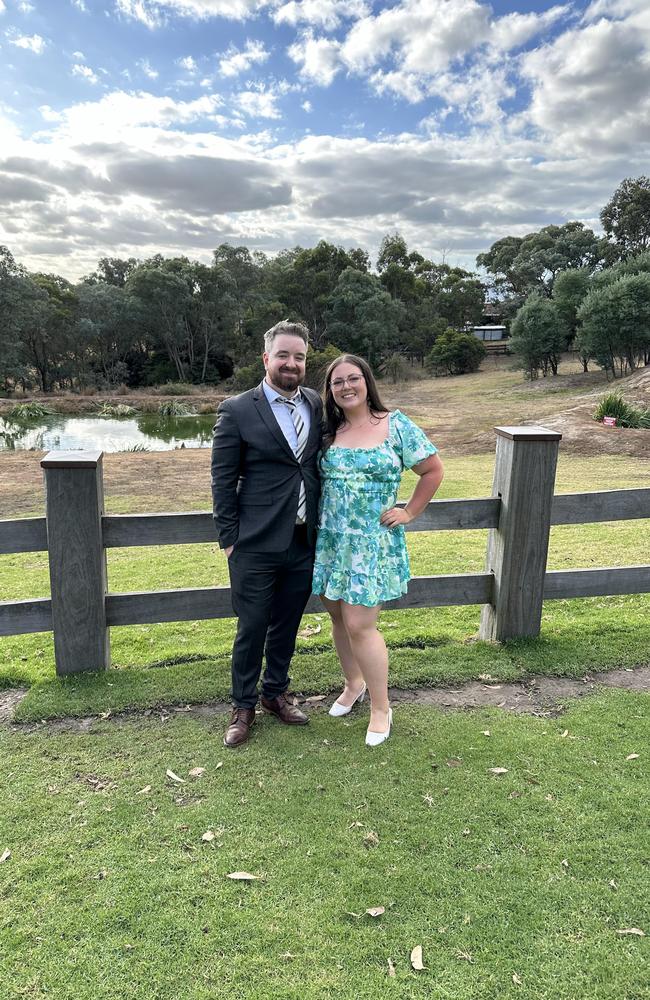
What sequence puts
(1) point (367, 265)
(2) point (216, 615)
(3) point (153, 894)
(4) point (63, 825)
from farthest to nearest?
(1) point (367, 265) → (2) point (216, 615) → (4) point (63, 825) → (3) point (153, 894)

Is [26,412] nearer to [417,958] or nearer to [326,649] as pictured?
[326,649]

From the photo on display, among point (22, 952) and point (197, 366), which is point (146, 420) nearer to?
point (197, 366)

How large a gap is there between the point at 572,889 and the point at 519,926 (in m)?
0.25

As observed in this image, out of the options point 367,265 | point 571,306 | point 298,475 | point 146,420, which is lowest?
point 146,420

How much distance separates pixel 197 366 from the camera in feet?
156

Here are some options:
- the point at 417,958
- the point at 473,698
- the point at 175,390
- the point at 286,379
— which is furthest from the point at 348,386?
the point at 175,390

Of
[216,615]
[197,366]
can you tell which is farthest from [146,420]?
[216,615]

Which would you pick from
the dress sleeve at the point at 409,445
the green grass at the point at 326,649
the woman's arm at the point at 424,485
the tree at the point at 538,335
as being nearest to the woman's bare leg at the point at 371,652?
the woman's arm at the point at 424,485

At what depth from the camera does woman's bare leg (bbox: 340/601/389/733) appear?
2873 millimetres

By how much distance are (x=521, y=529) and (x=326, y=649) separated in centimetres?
140

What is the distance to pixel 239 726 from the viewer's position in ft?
9.84

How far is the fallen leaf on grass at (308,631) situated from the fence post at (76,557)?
1.33 m

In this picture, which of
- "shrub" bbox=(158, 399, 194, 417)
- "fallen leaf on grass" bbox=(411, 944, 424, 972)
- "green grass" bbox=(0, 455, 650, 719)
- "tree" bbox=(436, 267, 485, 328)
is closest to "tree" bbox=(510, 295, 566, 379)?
"shrub" bbox=(158, 399, 194, 417)

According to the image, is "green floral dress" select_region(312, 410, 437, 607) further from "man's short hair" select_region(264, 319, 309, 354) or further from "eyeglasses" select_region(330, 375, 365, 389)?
"man's short hair" select_region(264, 319, 309, 354)
